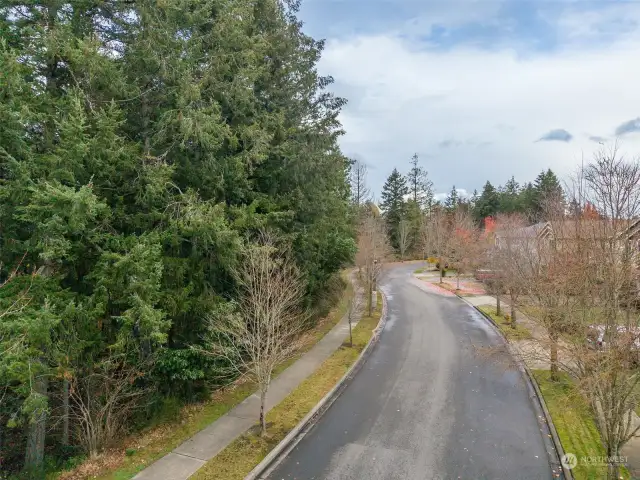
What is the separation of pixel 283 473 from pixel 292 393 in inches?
161

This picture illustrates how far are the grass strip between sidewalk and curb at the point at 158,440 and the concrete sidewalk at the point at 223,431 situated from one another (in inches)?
9.8

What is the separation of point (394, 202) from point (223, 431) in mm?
55005

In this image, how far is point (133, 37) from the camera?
39.3ft

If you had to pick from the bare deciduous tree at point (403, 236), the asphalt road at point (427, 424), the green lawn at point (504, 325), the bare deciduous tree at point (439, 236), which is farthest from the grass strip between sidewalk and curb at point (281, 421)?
the bare deciduous tree at point (403, 236)

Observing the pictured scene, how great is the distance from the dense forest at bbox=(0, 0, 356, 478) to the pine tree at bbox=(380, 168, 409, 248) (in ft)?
157

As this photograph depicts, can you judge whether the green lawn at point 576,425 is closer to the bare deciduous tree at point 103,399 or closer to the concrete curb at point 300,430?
the concrete curb at point 300,430

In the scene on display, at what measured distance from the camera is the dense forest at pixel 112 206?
29.5 feet

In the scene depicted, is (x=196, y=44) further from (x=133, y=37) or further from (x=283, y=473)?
(x=283, y=473)

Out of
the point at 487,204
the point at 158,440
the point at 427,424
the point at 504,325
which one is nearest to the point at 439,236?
the point at 504,325

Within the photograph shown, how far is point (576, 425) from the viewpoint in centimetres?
1102

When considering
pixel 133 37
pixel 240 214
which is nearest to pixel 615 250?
pixel 240 214

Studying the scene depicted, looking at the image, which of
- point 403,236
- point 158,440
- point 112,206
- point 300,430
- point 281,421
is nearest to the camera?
point 158,440

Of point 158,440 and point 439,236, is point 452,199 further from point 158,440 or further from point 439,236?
point 158,440

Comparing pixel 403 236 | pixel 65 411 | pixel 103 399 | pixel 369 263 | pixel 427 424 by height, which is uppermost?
pixel 403 236
